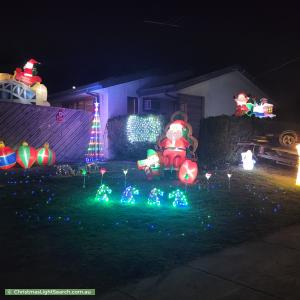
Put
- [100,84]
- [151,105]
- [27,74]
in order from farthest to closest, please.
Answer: [151,105] → [100,84] → [27,74]

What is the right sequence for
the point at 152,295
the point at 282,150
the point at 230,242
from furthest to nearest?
1. the point at 282,150
2. the point at 230,242
3. the point at 152,295

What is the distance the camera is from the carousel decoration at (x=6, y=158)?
12.4 m

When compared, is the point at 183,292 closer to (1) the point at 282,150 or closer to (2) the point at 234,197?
(2) the point at 234,197

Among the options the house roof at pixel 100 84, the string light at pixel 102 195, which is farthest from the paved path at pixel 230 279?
the house roof at pixel 100 84

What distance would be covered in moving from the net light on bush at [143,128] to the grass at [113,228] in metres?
8.66

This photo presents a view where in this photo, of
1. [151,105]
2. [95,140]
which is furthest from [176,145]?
[151,105]

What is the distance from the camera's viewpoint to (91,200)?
782cm

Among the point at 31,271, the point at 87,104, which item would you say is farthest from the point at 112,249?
the point at 87,104

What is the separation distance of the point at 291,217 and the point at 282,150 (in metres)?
6.74

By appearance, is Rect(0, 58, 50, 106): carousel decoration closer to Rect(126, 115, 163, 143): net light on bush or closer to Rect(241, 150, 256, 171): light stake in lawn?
Rect(126, 115, 163, 143): net light on bush

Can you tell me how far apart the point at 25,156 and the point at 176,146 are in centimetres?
578

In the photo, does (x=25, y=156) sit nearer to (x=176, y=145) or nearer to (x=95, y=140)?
(x=95, y=140)

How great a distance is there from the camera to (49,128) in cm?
1558

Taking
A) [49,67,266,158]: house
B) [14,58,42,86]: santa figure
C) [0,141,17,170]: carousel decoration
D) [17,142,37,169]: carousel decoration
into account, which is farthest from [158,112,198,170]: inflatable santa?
[14,58,42,86]: santa figure
